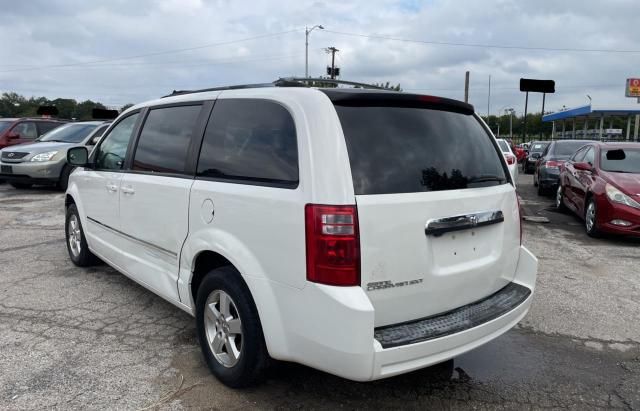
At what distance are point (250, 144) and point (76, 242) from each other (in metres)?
3.59

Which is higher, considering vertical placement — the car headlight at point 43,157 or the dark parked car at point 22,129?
the dark parked car at point 22,129

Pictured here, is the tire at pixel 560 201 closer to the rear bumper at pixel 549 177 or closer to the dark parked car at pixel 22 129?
the rear bumper at pixel 549 177

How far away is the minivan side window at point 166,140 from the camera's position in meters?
3.57

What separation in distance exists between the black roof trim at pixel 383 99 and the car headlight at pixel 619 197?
547 centimetres

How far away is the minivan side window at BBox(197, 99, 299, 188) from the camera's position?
108 inches

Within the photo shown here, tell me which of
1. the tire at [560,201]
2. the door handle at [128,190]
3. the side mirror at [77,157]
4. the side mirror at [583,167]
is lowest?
the tire at [560,201]

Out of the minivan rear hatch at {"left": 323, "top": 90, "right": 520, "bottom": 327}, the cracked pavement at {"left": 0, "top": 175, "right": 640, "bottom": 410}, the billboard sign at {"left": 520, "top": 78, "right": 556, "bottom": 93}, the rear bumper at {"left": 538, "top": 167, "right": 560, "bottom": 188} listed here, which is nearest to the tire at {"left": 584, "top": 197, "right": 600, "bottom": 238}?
the cracked pavement at {"left": 0, "top": 175, "right": 640, "bottom": 410}

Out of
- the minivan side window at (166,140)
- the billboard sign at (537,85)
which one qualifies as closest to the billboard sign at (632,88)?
the billboard sign at (537,85)

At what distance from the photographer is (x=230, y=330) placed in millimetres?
3080

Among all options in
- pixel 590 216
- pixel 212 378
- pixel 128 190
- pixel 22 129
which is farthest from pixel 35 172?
pixel 590 216

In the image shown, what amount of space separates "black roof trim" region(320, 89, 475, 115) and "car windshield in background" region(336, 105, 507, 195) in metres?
0.03

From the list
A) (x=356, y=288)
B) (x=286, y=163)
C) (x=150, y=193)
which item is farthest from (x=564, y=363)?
(x=150, y=193)

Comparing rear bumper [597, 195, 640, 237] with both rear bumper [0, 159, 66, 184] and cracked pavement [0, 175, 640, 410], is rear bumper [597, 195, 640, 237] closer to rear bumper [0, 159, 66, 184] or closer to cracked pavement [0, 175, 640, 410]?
cracked pavement [0, 175, 640, 410]

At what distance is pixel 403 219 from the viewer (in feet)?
8.61
